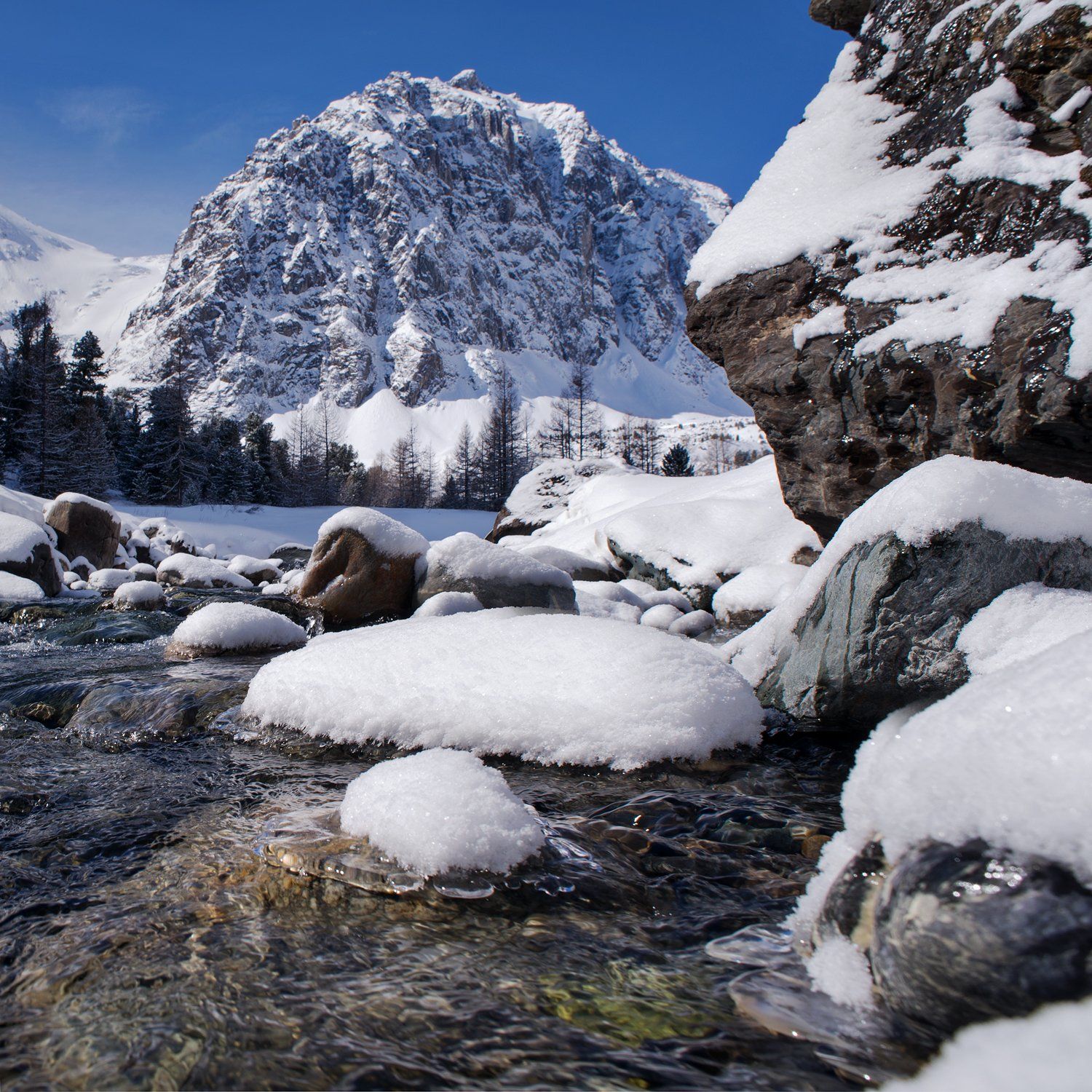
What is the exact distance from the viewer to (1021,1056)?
900 millimetres

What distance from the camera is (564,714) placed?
9.33 feet

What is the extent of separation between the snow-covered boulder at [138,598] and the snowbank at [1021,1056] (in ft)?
32.6

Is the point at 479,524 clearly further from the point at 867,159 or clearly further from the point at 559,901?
the point at 559,901

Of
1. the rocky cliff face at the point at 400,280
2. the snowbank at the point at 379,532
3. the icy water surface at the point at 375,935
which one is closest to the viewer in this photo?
the icy water surface at the point at 375,935

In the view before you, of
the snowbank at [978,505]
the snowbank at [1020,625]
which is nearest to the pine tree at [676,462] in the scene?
the snowbank at [978,505]

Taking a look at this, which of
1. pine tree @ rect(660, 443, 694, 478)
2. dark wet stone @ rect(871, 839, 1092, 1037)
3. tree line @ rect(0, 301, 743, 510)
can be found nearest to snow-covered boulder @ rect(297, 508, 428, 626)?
dark wet stone @ rect(871, 839, 1092, 1037)

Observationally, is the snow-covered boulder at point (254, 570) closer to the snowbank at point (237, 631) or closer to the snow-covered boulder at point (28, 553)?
the snow-covered boulder at point (28, 553)

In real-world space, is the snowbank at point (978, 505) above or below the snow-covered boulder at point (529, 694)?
above

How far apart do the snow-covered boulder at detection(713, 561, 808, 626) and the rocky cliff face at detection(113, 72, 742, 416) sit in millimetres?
89545

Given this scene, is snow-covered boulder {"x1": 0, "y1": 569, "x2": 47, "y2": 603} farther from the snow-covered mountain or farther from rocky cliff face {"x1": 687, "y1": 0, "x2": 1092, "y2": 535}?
the snow-covered mountain

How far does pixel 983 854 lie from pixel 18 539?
40.5 ft

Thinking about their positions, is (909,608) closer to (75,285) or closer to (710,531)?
(710,531)

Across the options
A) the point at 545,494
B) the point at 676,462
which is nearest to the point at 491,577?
the point at 545,494

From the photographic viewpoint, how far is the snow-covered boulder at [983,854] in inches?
37.6
